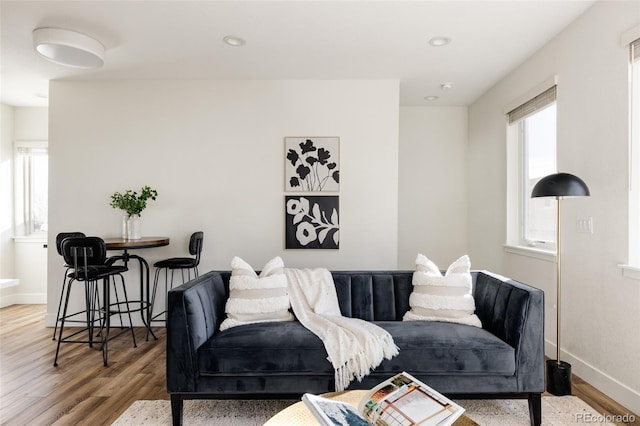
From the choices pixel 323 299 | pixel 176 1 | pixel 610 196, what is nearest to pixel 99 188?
pixel 176 1

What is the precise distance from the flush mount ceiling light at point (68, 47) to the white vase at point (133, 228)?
1447mm

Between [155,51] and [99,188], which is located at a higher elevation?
[155,51]

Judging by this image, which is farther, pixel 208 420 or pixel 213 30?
pixel 213 30

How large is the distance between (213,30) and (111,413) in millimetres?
2821

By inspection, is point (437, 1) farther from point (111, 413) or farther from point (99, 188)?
point (99, 188)

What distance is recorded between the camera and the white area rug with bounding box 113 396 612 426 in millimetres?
2203

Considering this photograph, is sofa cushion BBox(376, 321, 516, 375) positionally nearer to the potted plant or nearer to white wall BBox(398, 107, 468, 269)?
the potted plant

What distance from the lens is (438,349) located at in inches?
84.6

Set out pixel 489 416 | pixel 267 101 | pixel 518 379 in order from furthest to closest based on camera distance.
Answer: pixel 267 101, pixel 489 416, pixel 518 379

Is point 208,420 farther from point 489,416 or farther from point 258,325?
point 489,416

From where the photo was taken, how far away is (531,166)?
3805mm

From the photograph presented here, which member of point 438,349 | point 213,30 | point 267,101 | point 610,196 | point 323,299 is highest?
point 213,30

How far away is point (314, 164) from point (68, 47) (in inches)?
93.9

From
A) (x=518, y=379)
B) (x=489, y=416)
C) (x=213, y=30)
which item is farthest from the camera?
(x=213, y=30)
